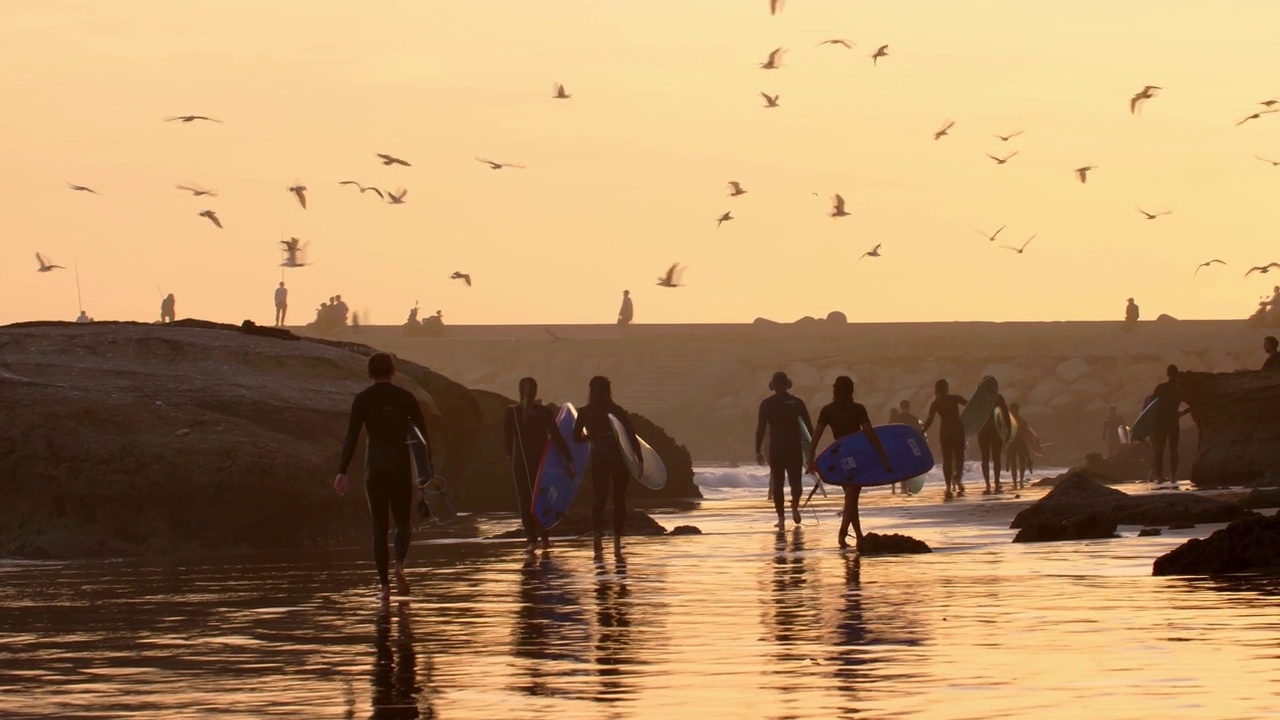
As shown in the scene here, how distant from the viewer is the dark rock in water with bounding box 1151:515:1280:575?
13516mm

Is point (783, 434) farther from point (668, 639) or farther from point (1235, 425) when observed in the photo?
point (668, 639)

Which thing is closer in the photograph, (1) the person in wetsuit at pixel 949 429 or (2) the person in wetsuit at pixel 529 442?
(2) the person in wetsuit at pixel 529 442

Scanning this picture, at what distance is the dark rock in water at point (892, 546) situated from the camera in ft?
57.2

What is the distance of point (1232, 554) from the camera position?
13.6 m

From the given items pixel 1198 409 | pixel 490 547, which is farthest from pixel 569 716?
pixel 1198 409

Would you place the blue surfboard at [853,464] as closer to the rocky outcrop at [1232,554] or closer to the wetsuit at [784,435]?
the wetsuit at [784,435]

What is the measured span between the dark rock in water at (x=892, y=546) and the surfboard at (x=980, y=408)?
14.0m

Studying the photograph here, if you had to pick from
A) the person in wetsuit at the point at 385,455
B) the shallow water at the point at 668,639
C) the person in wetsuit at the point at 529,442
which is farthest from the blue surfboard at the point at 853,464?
the person in wetsuit at the point at 385,455

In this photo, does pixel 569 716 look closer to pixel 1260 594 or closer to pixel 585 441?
pixel 1260 594

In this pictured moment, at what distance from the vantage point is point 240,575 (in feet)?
55.9

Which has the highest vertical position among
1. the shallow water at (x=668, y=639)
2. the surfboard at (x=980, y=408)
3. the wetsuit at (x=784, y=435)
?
the surfboard at (x=980, y=408)

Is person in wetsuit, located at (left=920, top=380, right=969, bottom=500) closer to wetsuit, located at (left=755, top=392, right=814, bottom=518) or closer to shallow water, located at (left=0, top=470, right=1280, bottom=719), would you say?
wetsuit, located at (left=755, top=392, right=814, bottom=518)

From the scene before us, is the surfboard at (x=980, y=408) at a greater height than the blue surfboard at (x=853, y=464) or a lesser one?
greater

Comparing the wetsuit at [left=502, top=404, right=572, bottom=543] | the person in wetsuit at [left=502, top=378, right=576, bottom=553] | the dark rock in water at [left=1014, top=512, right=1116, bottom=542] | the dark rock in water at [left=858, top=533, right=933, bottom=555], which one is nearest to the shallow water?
the dark rock in water at [left=858, top=533, right=933, bottom=555]
